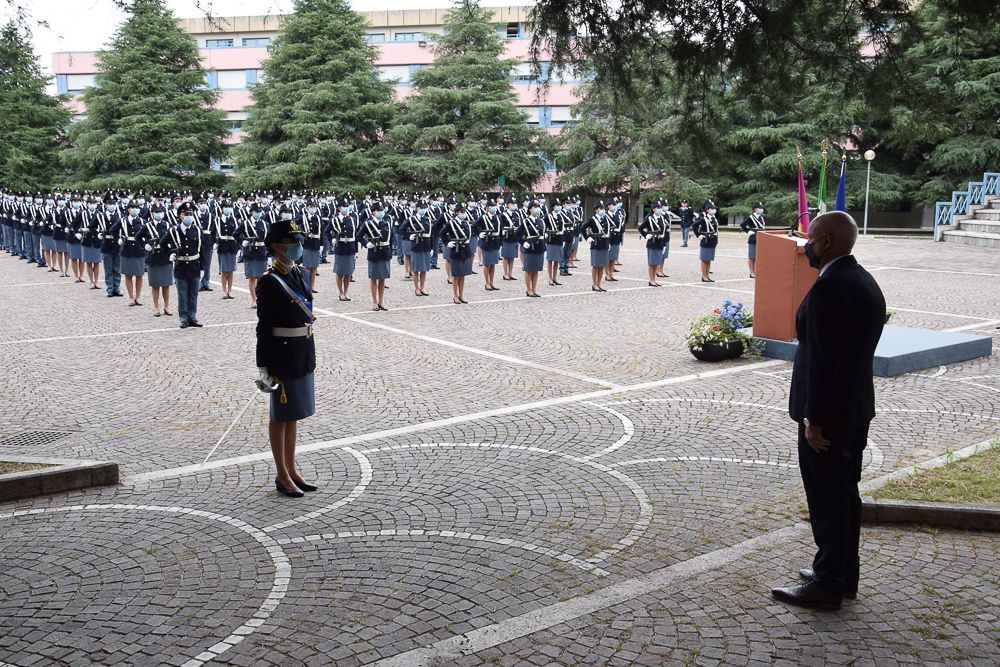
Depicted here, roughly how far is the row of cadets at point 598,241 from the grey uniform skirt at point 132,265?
925 cm

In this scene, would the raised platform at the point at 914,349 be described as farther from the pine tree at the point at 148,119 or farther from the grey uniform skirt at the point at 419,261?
the pine tree at the point at 148,119

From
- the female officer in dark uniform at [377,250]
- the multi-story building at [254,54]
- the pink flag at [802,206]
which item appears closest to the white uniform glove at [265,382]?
the pink flag at [802,206]

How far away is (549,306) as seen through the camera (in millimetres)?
16250

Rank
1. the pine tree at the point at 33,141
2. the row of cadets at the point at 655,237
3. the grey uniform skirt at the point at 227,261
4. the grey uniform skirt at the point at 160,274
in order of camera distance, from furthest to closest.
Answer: the pine tree at the point at 33,141 → the row of cadets at the point at 655,237 → the grey uniform skirt at the point at 227,261 → the grey uniform skirt at the point at 160,274

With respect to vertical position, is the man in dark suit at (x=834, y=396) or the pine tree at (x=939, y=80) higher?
the pine tree at (x=939, y=80)

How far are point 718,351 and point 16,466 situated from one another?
7.88 meters

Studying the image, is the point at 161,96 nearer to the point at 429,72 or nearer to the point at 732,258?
the point at 429,72

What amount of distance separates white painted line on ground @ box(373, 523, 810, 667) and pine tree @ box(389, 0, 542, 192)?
37127mm

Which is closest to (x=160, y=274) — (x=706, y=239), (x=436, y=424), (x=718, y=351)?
(x=436, y=424)

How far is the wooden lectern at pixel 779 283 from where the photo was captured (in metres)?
10.7

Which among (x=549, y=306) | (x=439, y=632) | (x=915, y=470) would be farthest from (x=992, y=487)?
(x=549, y=306)

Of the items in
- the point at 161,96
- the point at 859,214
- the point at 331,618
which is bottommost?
the point at 331,618

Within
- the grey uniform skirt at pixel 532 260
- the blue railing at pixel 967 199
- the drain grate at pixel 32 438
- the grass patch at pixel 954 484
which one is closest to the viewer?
the grass patch at pixel 954 484

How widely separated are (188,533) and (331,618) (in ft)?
5.25
